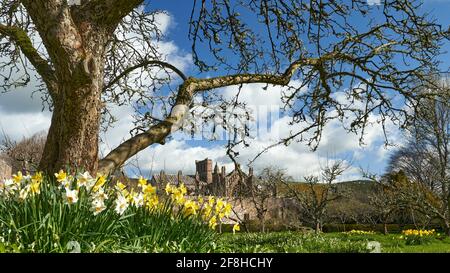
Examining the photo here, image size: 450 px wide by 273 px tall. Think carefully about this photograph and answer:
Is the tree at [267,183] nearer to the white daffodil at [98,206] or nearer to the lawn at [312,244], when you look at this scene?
the lawn at [312,244]

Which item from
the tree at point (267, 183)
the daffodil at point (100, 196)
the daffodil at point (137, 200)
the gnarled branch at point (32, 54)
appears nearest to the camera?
the daffodil at point (100, 196)

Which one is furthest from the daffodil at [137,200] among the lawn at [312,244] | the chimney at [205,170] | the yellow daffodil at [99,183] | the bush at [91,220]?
the chimney at [205,170]

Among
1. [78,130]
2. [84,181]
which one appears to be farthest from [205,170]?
[84,181]

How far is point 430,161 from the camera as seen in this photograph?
18.7m

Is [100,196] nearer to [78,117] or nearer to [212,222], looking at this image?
[212,222]

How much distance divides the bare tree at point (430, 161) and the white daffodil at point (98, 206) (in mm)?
5530

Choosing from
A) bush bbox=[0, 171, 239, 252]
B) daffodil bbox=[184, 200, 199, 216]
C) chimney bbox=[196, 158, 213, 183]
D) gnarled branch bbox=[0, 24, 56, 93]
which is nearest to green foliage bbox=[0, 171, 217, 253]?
bush bbox=[0, 171, 239, 252]

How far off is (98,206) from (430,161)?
1745cm

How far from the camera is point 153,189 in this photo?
15.2 ft

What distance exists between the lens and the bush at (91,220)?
3.50 m

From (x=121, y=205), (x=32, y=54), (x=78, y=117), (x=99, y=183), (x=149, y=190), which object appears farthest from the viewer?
(x=32, y=54)
